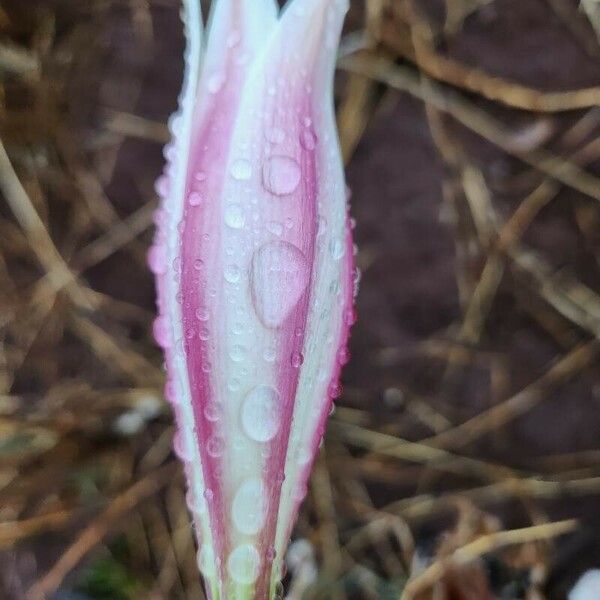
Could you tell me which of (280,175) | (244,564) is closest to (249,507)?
(244,564)

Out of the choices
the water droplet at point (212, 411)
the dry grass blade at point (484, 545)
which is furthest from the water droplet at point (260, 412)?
the dry grass blade at point (484, 545)

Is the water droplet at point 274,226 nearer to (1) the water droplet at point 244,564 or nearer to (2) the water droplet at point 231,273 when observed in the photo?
(2) the water droplet at point 231,273

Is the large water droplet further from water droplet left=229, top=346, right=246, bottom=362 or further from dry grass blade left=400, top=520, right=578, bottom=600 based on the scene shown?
dry grass blade left=400, top=520, right=578, bottom=600

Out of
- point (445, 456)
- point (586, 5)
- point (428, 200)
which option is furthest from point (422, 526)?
point (586, 5)

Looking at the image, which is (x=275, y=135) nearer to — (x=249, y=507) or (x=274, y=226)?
(x=274, y=226)

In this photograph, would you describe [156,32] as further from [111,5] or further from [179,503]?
[179,503]

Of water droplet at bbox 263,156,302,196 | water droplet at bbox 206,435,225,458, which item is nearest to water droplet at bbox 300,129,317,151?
water droplet at bbox 263,156,302,196
